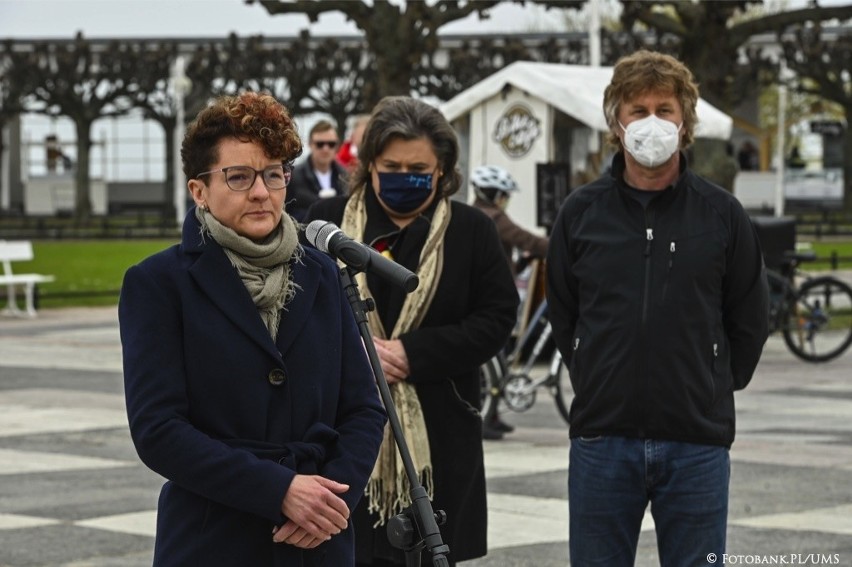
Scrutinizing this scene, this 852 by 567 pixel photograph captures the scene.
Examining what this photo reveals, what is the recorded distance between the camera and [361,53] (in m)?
56.8

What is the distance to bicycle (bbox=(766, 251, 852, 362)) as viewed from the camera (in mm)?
16453

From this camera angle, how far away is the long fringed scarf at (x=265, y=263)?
363 cm

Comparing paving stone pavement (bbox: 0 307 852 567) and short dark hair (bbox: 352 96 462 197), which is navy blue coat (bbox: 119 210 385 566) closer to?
short dark hair (bbox: 352 96 462 197)

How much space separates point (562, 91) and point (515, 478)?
27.7ft

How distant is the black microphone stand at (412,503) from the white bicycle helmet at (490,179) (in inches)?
356

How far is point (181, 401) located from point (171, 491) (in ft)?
0.73

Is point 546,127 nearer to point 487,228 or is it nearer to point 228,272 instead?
point 487,228

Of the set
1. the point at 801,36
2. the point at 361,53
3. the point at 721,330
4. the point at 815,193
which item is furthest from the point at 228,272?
the point at 815,193

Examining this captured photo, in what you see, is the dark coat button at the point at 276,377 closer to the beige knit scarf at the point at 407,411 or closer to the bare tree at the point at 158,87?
the beige knit scarf at the point at 407,411

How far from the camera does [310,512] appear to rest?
11.5 feet

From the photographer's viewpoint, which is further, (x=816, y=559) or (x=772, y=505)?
(x=772, y=505)

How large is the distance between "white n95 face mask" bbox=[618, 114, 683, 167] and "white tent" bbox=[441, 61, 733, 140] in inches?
485

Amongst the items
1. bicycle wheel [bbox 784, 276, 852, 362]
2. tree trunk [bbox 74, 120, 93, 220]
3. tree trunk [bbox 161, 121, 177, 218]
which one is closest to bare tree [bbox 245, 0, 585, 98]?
bicycle wheel [bbox 784, 276, 852, 362]

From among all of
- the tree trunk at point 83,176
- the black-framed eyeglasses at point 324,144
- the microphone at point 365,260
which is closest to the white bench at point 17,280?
the black-framed eyeglasses at point 324,144
